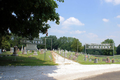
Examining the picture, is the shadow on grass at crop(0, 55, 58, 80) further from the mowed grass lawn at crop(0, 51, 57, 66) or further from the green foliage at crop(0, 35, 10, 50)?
the green foliage at crop(0, 35, 10, 50)

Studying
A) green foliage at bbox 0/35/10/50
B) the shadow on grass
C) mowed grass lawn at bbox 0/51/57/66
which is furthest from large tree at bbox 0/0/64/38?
green foliage at bbox 0/35/10/50

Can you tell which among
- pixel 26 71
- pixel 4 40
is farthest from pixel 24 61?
pixel 4 40

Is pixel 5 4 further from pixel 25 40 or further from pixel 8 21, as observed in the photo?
pixel 25 40

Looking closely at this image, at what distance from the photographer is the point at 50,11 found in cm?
960

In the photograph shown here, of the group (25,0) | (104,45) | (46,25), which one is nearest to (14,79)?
(25,0)

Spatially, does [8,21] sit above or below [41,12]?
below

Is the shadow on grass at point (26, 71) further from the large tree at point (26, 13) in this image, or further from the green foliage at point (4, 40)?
the green foliage at point (4, 40)

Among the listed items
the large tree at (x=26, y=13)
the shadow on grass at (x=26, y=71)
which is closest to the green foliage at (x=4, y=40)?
the shadow on grass at (x=26, y=71)

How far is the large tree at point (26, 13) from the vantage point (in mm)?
8417

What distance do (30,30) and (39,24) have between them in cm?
145

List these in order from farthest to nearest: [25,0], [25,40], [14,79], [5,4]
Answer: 1. [25,40]
2. [5,4]
3. [25,0]
4. [14,79]

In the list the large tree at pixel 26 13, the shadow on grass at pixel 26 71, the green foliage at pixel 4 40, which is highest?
the large tree at pixel 26 13

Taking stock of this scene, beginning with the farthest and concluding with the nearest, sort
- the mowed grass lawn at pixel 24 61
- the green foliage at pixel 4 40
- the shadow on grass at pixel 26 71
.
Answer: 1. the green foliage at pixel 4 40
2. the mowed grass lawn at pixel 24 61
3. the shadow on grass at pixel 26 71

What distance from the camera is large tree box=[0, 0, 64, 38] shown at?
8417 mm
